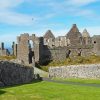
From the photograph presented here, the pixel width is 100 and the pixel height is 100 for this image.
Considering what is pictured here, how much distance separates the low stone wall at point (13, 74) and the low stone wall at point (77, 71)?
1111 centimetres

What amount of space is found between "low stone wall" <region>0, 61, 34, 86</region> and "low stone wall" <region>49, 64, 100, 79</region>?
11.1 metres

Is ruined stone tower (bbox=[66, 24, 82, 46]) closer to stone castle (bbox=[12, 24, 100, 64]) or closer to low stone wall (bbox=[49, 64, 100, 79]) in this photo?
stone castle (bbox=[12, 24, 100, 64])

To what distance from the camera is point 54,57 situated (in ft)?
321

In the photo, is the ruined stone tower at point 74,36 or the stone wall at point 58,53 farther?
the ruined stone tower at point 74,36

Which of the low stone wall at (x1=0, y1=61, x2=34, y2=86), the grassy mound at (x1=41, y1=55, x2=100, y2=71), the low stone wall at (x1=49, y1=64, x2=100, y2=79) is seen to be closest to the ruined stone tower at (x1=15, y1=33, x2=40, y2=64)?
the grassy mound at (x1=41, y1=55, x2=100, y2=71)

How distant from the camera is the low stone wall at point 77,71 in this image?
2648 inches

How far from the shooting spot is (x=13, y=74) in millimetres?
56031

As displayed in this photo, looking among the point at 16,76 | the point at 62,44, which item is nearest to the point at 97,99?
the point at 16,76

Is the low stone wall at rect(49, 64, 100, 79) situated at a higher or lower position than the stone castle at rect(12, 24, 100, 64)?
lower

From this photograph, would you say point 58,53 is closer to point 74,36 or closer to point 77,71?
point 74,36

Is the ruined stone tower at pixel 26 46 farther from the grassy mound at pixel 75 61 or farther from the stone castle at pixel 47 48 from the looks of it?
the grassy mound at pixel 75 61

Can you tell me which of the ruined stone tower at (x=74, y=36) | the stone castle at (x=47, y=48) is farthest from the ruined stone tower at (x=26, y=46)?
the ruined stone tower at (x=74, y=36)

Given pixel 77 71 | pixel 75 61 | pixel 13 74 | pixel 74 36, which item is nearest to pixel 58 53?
pixel 75 61

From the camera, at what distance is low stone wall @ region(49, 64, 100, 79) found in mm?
67250
